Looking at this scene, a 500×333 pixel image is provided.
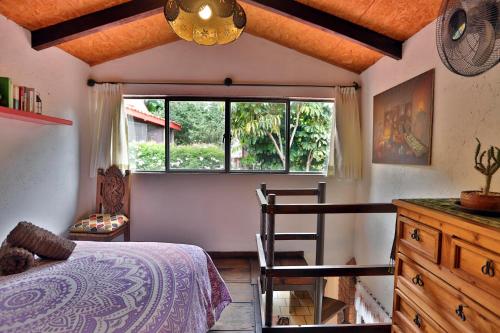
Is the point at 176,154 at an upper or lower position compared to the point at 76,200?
upper

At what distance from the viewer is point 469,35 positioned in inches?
43.2

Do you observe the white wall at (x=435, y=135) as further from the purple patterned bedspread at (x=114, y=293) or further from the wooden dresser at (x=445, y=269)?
the purple patterned bedspread at (x=114, y=293)

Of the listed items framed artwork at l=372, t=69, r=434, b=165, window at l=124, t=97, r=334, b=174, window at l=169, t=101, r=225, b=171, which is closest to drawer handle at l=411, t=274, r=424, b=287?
framed artwork at l=372, t=69, r=434, b=165

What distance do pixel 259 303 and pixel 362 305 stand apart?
5.18 feet

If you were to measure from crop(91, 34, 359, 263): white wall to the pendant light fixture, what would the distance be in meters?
1.64

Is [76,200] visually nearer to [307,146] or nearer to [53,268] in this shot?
[53,268]

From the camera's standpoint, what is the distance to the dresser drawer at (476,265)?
2.71 feet

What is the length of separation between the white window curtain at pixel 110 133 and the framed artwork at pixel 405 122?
8.96 feet

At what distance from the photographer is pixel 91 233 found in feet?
8.95

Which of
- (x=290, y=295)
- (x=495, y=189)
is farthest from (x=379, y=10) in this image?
(x=290, y=295)

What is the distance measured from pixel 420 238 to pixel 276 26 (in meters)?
2.50

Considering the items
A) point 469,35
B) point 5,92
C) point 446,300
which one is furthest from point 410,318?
point 5,92

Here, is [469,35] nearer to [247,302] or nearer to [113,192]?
[247,302]

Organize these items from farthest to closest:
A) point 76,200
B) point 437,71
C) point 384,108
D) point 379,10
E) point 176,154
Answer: point 176,154 → point 76,200 → point 384,108 → point 379,10 → point 437,71
